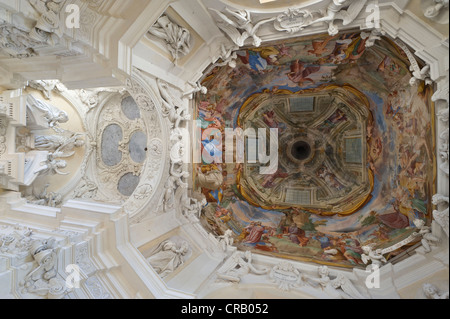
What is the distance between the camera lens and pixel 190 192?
21.5ft

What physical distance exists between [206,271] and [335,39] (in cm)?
581

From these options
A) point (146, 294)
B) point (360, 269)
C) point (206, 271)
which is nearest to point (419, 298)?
point (360, 269)

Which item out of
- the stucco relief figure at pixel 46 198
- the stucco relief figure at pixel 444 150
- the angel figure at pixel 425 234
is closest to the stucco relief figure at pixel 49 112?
the stucco relief figure at pixel 46 198

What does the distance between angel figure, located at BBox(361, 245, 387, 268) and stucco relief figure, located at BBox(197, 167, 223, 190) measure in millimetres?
3806

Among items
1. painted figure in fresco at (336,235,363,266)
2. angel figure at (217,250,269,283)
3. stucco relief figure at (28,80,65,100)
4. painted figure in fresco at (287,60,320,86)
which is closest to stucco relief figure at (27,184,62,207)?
stucco relief figure at (28,80,65,100)

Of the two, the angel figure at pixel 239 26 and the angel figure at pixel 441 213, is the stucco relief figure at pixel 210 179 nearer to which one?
the angel figure at pixel 239 26

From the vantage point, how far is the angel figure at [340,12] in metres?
4.64

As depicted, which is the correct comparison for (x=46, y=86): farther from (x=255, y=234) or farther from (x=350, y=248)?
(x=350, y=248)

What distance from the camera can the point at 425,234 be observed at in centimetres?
446

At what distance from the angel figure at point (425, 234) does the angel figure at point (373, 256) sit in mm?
A: 778

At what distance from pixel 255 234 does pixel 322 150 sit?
14.6 feet

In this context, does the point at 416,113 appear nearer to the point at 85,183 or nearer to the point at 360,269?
the point at 360,269

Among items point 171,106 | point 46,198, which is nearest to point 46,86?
point 46,198

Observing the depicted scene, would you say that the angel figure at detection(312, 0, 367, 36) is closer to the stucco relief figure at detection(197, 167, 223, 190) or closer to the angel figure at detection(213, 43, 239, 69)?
the angel figure at detection(213, 43, 239, 69)
